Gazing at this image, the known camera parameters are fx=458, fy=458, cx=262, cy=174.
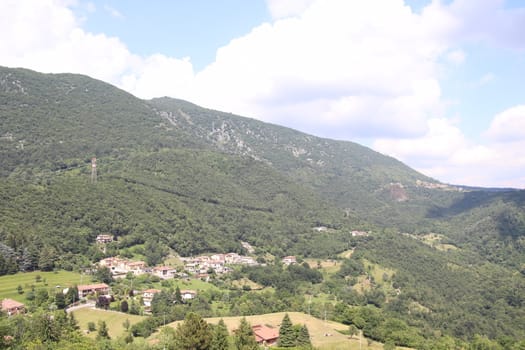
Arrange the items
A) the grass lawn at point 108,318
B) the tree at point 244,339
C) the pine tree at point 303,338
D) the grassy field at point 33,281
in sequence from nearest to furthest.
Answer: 1. the tree at point 244,339
2. the pine tree at point 303,338
3. the grass lawn at point 108,318
4. the grassy field at point 33,281

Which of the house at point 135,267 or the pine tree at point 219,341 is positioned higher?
the pine tree at point 219,341

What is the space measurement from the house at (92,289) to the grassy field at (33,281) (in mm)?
2892

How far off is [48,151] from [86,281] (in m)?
86.5

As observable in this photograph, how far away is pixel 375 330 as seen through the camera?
225 ft

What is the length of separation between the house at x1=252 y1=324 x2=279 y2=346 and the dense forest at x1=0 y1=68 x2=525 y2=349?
40.5ft

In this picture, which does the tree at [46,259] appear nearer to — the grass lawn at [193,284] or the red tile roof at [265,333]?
the grass lawn at [193,284]

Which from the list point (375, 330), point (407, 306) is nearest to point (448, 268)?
point (407, 306)

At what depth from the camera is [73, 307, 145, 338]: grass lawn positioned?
2332 inches

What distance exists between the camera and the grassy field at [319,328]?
2363 inches

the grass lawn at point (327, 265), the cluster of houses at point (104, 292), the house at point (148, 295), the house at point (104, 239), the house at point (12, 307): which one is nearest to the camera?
the house at point (12, 307)

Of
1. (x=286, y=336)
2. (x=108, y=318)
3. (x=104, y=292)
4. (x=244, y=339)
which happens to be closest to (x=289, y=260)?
(x=104, y=292)

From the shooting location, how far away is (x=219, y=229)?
131 metres

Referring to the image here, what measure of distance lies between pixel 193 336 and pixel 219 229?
88.6 meters

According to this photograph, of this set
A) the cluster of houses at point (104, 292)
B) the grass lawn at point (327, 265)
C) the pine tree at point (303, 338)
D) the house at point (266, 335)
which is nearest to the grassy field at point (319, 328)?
the pine tree at point (303, 338)
